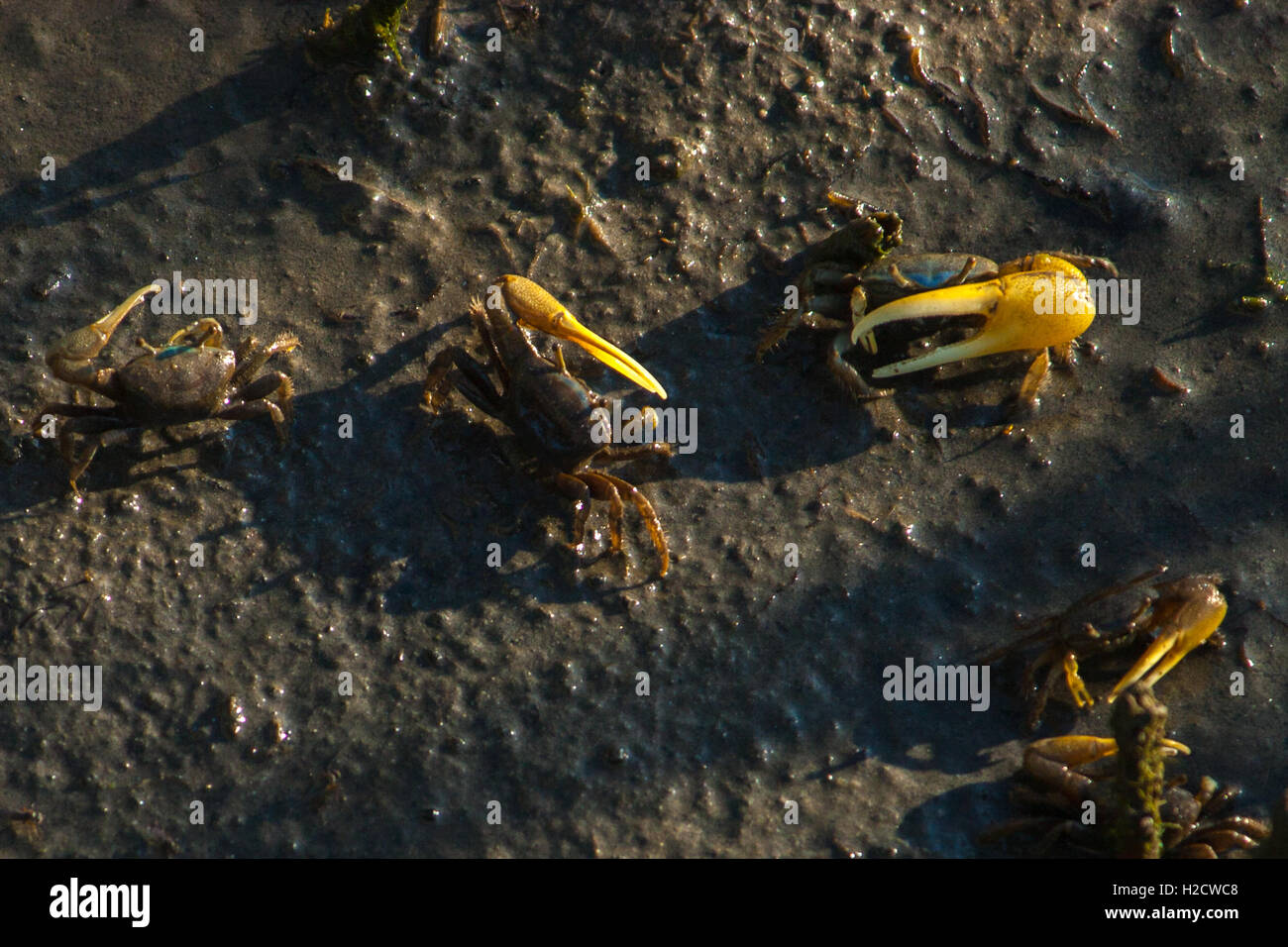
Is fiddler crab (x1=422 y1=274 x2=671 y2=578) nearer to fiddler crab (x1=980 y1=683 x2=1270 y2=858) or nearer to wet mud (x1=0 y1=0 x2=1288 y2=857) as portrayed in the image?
wet mud (x1=0 y1=0 x2=1288 y2=857)

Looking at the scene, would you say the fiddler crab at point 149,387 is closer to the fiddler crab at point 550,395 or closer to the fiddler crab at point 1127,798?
the fiddler crab at point 550,395

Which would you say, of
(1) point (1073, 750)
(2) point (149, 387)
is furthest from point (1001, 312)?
(2) point (149, 387)

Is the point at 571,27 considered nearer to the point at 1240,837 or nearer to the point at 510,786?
the point at 510,786

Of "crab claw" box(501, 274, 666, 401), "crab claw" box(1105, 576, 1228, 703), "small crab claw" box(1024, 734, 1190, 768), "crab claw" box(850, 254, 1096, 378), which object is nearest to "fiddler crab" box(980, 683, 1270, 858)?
"small crab claw" box(1024, 734, 1190, 768)

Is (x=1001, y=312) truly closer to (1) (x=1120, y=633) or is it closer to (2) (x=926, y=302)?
(2) (x=926, y=302)
